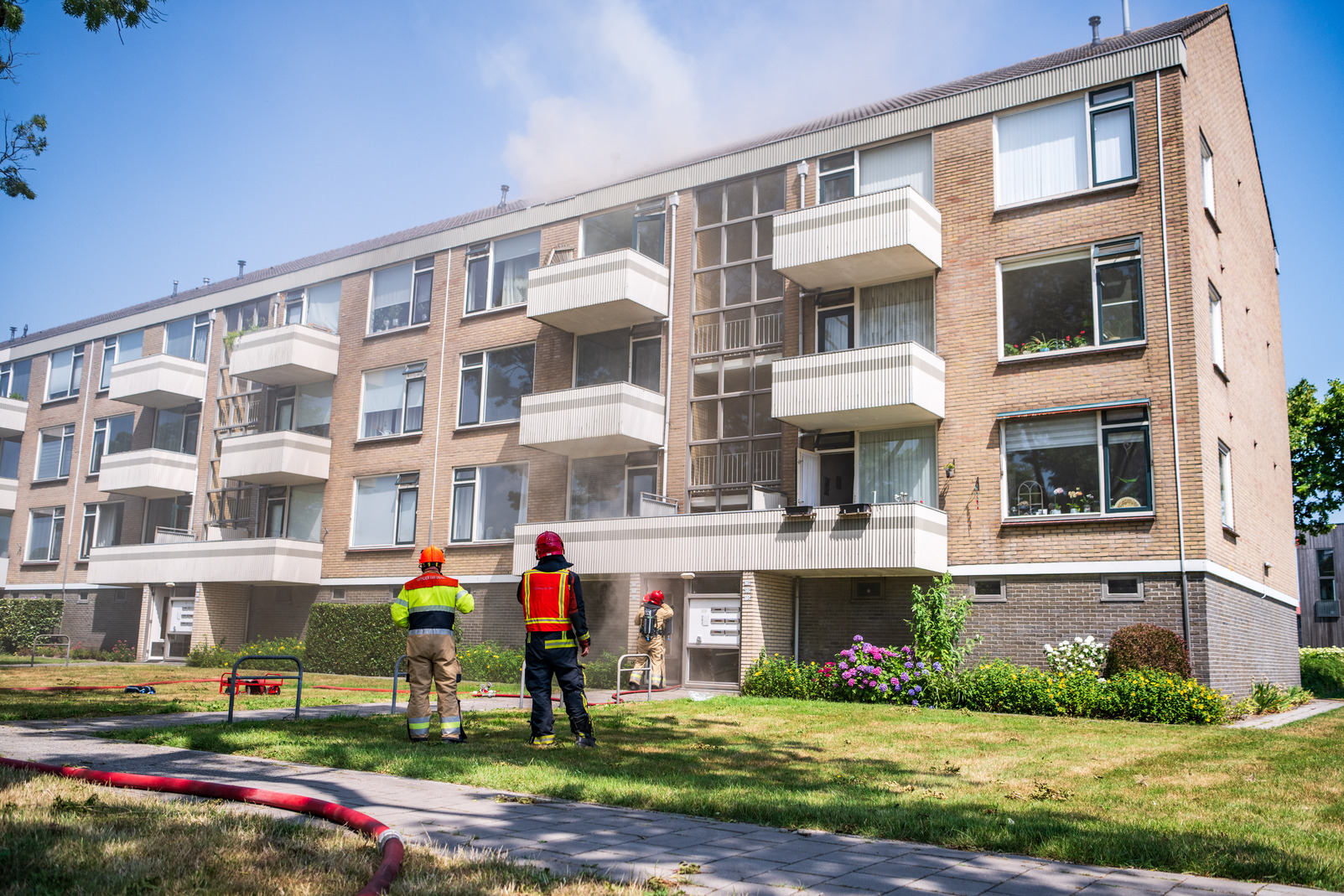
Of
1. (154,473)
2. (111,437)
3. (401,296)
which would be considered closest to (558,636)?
(401,296)

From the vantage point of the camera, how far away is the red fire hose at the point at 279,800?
4473 mm

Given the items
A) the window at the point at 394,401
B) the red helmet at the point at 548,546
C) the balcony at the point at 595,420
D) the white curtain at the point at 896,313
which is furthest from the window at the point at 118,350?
the red helmet at the point at 548,546

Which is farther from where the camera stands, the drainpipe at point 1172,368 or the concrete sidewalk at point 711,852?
the drainpipe at point 1172,368

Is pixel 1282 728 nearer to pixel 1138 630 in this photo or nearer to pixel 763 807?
pixel 1138 630

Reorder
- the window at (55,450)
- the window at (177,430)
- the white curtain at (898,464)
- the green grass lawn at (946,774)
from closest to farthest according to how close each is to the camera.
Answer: the green grass lawn at (946,774)
the white curtain at (898,464)
the window at (177,430)
the window at (55,450)

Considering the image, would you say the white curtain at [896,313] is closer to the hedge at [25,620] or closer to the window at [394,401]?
the window at [394,401]

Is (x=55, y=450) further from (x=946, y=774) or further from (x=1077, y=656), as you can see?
(x=946, y=774)

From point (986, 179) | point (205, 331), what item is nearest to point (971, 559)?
point (986, 179)

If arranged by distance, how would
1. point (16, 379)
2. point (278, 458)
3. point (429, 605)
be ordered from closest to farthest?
1. point (429, 605)
2. point (278, 458)
3. point (16, 379)

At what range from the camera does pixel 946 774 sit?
9.05 meters

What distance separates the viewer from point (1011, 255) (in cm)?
2053

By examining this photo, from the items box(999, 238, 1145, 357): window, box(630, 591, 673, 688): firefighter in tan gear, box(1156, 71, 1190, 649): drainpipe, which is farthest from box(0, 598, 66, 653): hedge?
box(1156, 71, 1190, 649): drainpipe

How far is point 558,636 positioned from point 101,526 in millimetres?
33512

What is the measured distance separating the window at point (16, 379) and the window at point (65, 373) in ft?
5.45
